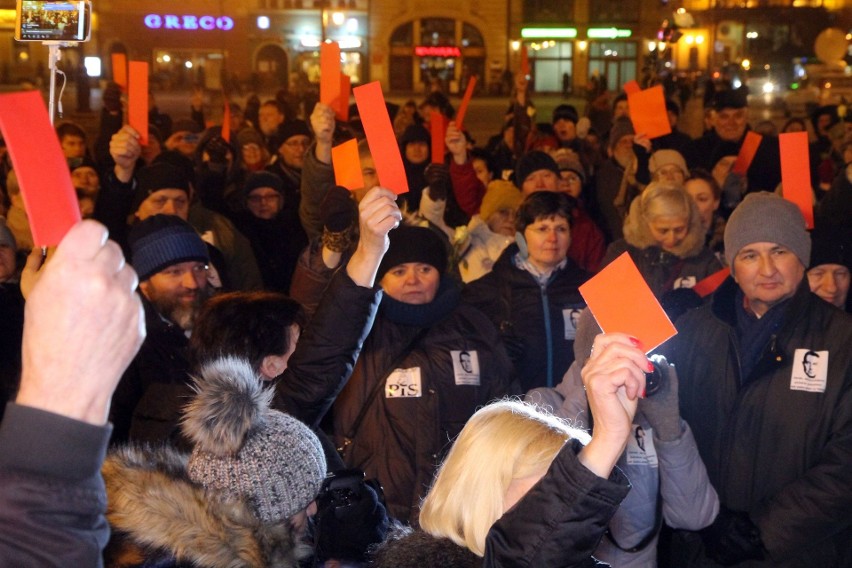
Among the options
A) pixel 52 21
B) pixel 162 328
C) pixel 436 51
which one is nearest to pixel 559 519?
pixel 162 328

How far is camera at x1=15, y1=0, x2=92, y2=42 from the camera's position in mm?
3361

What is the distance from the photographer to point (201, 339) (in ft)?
9.64

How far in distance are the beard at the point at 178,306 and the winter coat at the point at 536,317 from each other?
1.44 metres

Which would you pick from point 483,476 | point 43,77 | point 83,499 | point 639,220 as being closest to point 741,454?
point 483,476

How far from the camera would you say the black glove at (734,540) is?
3158 millimetres

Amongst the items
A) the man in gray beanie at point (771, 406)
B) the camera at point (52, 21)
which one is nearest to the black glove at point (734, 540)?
the man in gray beanie at point (771, 406)

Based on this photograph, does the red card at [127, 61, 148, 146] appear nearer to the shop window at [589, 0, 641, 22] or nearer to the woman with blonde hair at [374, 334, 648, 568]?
the woman with blonde hair at [374, 334, 648, 568]

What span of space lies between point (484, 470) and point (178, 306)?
190 centimetres

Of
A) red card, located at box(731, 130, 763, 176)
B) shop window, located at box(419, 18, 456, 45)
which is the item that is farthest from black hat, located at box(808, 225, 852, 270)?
shop window, located at box(419, 18, 456, 45)

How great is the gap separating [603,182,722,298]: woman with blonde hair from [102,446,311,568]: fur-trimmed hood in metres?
3.14

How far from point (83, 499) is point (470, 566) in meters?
0.84

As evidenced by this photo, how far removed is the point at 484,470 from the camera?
1991 mm

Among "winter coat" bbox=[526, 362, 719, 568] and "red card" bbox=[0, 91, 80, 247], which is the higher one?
"red card" bbox=[0, 91, 80, 247]

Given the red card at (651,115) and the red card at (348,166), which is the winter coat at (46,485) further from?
the red card at (651,115)
